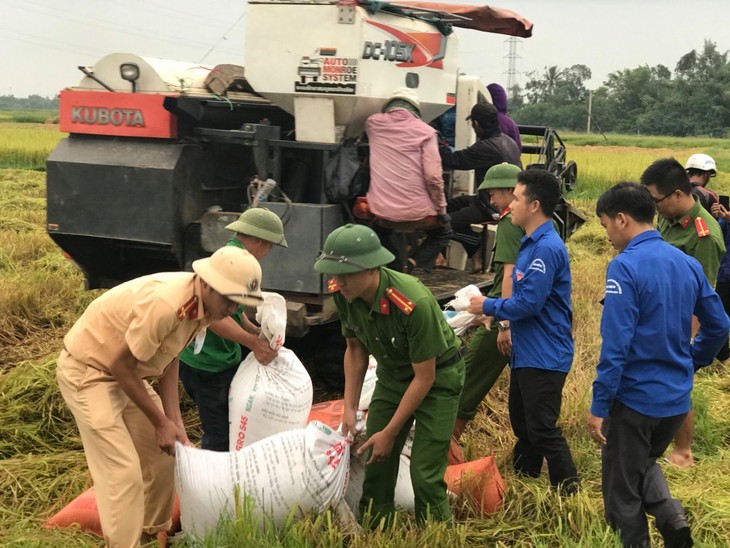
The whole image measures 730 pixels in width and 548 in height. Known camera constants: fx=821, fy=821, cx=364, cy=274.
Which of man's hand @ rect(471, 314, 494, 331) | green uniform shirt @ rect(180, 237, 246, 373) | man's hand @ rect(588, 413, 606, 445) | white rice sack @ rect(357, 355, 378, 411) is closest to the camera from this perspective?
man's hand @ rect(588, 413, 606, 445)

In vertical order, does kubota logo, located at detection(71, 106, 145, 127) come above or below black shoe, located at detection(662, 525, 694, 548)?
above

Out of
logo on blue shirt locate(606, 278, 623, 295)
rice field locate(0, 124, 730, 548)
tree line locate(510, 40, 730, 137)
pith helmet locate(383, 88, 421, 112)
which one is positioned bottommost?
rice field locate(0, 124, 730, 548)

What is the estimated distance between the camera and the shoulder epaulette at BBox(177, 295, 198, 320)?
293 centimetres

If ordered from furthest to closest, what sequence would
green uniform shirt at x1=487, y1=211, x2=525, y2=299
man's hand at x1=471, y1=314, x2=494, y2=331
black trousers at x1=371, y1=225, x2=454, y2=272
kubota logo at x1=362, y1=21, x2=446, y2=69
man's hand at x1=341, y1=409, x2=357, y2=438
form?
black trousers at x1=371, y1=225, x2=454, y2=272, kubota logo at x1=362, y1=21, x2=446, y2=69, man's hand at x1=471, y1=314, x2=494, y2=331, green uniform shirt at x1=487, y1=211, x2=525, y2=299, man's hand at x1=341, y1=409, x2=357, y2=438

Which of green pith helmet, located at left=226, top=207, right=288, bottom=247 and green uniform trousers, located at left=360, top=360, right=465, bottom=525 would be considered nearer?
green uniform trousers, located at left=360, top=360, right=465, bottom=525

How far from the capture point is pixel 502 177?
4258 mm

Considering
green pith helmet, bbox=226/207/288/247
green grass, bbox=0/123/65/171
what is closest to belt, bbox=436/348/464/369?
green pith helmet, bbox=226/207/288/247

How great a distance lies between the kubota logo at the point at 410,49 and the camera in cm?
497

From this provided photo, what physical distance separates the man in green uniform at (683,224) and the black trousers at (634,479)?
49.7 inches

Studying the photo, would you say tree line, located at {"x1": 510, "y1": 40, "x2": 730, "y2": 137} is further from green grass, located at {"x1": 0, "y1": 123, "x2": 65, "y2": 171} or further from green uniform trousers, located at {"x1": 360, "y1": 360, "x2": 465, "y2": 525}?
green uniform trousers, located at {"x1": 360, "y1": 360, "x2": 465, "y2": 525}

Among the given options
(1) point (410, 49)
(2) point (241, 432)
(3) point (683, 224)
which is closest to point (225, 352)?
(2) point (241, 432)

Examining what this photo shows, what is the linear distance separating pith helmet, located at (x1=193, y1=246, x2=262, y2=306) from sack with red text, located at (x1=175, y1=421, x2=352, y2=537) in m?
0.61

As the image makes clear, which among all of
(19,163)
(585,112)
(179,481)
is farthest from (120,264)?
(585,112)

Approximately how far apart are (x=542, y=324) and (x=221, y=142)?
2291 mm
